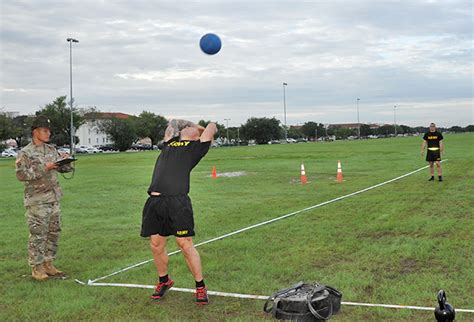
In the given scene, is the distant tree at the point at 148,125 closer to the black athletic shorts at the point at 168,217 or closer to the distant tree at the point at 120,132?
the distant tree at the point at 120,132

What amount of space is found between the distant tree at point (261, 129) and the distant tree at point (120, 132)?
47510 millimetres

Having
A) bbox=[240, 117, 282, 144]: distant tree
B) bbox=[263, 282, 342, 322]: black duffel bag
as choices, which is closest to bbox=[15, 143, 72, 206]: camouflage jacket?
bbox=[263, 282, 342, 322]: black duffel bag

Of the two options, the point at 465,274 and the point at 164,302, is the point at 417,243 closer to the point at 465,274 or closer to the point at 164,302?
the point at 465,274

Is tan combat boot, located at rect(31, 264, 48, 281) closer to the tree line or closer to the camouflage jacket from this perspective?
the camouflage jacket

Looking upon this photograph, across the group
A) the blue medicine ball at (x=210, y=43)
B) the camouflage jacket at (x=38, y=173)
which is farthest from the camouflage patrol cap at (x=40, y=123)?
the blue medicine ball at (x=210, y=43)

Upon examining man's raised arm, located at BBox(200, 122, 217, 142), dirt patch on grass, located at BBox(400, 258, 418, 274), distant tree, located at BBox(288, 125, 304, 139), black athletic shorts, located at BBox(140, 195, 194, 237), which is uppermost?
distant tree, located at BBox(288, 125, 304, 139)

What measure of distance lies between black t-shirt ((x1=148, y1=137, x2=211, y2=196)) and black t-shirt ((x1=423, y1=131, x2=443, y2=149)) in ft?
43.0

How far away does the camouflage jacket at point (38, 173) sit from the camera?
632 cm

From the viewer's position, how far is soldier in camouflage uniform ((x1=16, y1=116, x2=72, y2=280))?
6332 millimetres

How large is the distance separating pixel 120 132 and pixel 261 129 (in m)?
52.0

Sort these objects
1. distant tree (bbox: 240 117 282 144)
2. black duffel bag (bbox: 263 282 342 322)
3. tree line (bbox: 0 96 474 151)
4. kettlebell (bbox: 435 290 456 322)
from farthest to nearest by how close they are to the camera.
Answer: distant tree (bbox: 240 117 282 144) < tree line (bbox: 0 96 474 151) < black duffel bag (bbox: 263 282 342 322) < kettlebell (bbox: 435 290 456 322)

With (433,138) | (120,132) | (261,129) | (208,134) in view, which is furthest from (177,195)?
(261,129)

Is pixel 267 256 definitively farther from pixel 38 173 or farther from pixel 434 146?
pixel 434 146

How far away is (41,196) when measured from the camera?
21.3ft
